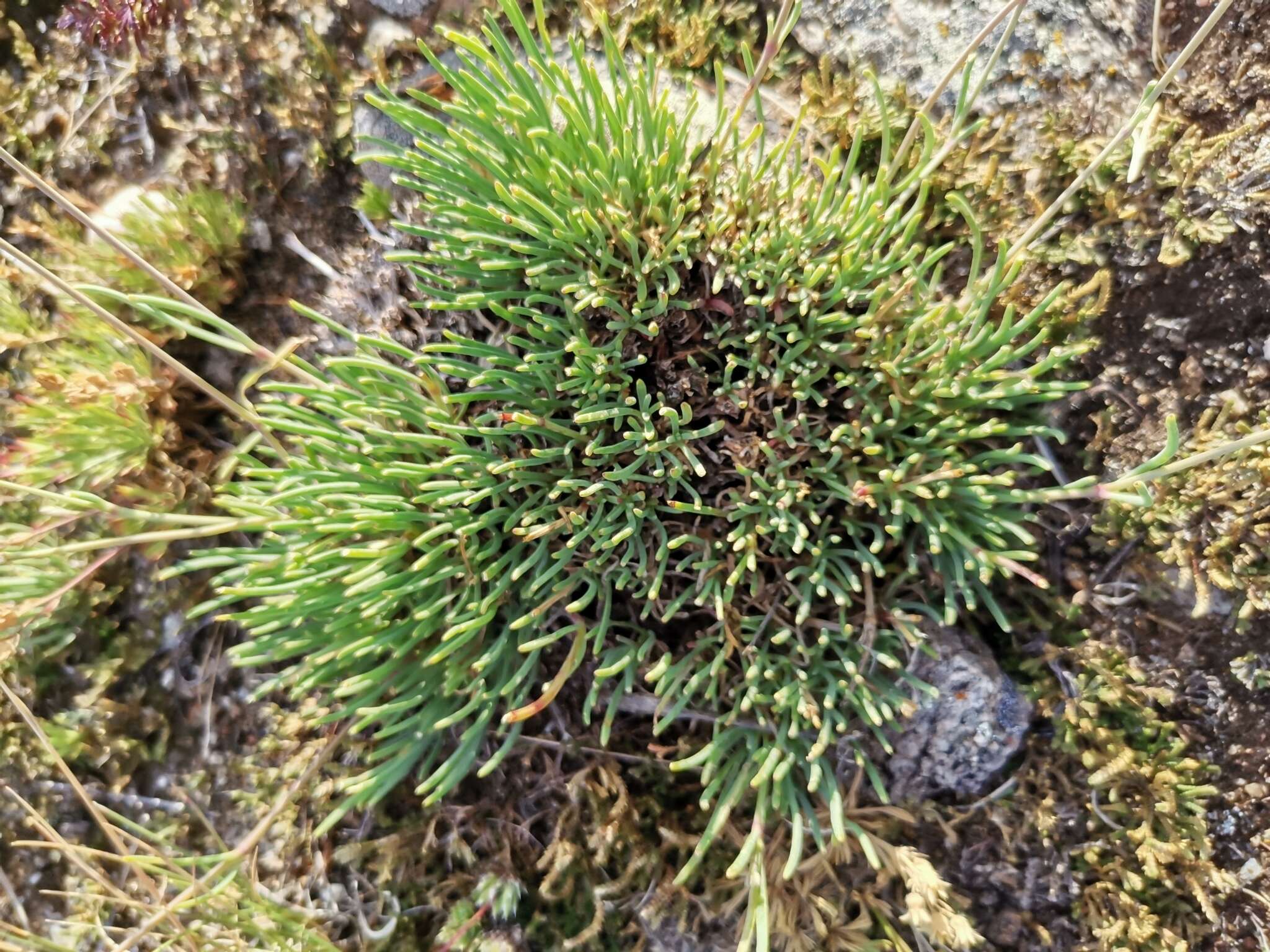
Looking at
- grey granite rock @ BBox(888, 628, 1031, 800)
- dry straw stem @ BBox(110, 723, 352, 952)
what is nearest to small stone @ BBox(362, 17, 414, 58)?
dry straw stem @ BBox(110, 723, 352, 952)

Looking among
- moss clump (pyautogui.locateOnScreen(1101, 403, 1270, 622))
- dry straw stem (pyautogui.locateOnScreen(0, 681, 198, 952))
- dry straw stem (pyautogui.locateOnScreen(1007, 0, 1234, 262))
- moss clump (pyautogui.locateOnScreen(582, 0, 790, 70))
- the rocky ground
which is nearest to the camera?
dry straw stem (pyautogui.locateOnScreen(1007, 0, 1234, 262))

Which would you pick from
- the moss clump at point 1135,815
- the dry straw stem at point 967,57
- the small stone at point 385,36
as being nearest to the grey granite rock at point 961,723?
the moss clump at point 1135,815

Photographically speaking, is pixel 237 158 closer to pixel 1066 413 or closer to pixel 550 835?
pixel 550 835

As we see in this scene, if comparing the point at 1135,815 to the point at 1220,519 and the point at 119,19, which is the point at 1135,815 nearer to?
the point at 1220,519

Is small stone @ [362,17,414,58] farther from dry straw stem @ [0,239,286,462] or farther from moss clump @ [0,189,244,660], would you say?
dry straw stem @ [0,239,286,462]

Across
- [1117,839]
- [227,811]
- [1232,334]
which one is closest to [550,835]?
[227,811]

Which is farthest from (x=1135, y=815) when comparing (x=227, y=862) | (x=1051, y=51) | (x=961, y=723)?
(x=227, y=862)
